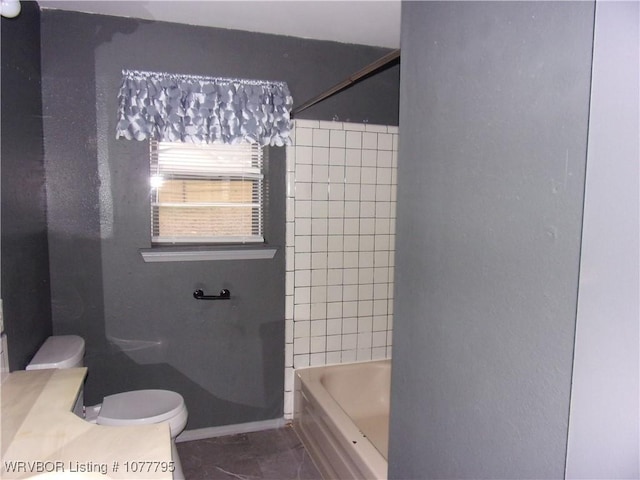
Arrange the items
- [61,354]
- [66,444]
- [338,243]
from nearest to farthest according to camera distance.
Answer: [66,444] → [61,354] → [338,243]

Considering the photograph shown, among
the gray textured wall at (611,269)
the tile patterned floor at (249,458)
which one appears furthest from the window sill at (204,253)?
the gray textured wall at (611,269)

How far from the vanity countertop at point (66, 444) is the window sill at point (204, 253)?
1.06 meters

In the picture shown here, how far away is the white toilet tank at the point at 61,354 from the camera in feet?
6.80

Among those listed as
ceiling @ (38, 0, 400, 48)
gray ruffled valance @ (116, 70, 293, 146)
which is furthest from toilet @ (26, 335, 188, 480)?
ceiling @ (38, 0, 400, 48)

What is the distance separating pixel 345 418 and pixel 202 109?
196cm

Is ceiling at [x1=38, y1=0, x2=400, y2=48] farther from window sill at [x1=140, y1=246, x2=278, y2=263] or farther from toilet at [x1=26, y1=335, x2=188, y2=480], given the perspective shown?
toilet at [x1=26, y1=335, x2=188, y2=480]

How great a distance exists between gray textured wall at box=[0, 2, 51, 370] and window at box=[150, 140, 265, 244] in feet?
1.99

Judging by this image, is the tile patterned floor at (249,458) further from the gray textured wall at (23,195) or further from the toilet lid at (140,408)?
the gray textured wall at (23,195)

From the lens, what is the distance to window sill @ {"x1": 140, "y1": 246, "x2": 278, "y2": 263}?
2.65m

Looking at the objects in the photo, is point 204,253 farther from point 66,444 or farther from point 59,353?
point 66,444

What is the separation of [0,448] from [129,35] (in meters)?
2.19

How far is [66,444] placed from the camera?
137cm

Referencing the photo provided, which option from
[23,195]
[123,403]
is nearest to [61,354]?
[123,403]

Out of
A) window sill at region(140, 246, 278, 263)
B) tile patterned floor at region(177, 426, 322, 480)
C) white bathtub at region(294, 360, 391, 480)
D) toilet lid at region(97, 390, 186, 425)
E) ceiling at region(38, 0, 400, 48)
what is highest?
ceiling at region(38, 0, 400, 48)
